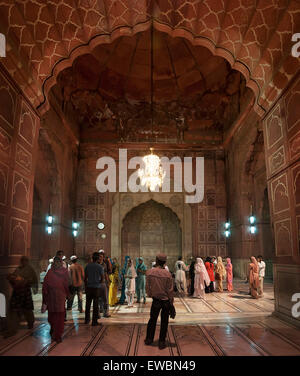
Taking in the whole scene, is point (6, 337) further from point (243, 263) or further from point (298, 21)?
point (243, 263)

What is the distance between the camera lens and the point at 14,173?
219 inches

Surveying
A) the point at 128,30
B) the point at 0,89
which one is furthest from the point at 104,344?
the point at 128,30

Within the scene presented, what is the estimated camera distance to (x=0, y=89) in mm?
5113

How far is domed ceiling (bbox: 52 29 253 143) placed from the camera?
44.9 ft

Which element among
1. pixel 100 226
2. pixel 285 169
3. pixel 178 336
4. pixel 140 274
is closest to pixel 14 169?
pixel 178 336

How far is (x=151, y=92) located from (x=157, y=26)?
26.8ft

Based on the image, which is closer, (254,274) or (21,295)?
(21,295)

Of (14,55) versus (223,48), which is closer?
(14,55)

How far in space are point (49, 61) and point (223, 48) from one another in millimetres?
3712

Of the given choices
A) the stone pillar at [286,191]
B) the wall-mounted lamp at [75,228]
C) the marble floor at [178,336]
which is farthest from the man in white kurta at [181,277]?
the wall-mounted lamp at [75,228]

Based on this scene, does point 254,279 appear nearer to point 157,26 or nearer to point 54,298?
point 54,298

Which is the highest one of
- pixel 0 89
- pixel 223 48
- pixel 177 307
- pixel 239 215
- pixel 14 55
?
pixel 223 48

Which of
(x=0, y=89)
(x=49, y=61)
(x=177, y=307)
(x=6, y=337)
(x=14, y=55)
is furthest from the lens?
(x=177, y=307)

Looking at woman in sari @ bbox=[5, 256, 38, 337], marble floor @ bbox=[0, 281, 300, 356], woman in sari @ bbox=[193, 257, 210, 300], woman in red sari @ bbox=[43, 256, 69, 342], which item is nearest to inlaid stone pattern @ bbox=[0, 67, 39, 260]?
woman in sari @ bbox=[5, 256, 38, 337]
